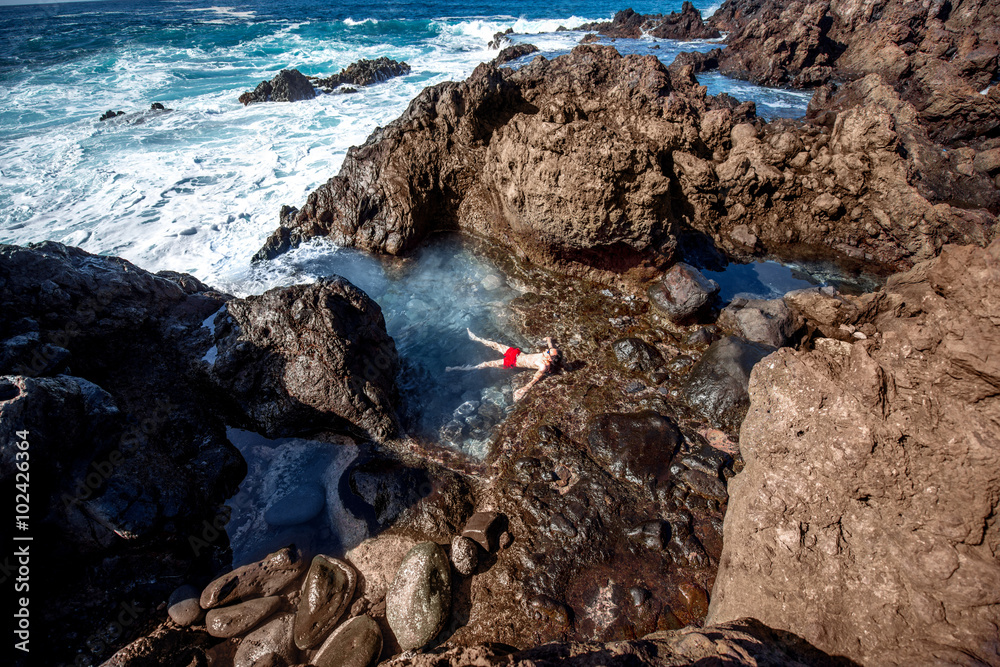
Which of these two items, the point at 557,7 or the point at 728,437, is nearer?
the point at 728,437

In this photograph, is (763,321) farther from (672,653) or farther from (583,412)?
(672,653)

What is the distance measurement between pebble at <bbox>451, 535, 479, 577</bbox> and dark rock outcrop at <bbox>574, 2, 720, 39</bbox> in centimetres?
3567

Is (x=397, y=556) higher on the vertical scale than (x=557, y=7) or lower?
lower

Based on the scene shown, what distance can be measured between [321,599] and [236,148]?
1538cm

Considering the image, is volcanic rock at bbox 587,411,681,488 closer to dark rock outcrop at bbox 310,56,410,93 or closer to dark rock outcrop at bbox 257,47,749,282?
dark rock outcrop at bbox 257,47,749,282

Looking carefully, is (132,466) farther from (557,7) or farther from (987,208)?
(557,7)

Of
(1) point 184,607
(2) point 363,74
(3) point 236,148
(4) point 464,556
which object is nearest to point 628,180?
(4) point 464,556

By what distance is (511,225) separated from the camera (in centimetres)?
779

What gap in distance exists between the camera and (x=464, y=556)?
4129 millimetres

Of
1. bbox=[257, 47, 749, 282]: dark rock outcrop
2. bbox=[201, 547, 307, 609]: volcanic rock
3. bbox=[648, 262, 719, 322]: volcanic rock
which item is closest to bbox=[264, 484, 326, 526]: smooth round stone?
bbox=[201, 547, 307, 609]: volcanic rock

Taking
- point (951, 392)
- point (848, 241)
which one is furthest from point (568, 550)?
point (848, 241)

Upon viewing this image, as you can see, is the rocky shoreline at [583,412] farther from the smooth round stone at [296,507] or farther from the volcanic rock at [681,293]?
the smooth round stone at [296,507]

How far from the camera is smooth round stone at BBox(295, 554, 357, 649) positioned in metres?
3.73

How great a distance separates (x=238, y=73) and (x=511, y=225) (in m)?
24.4
